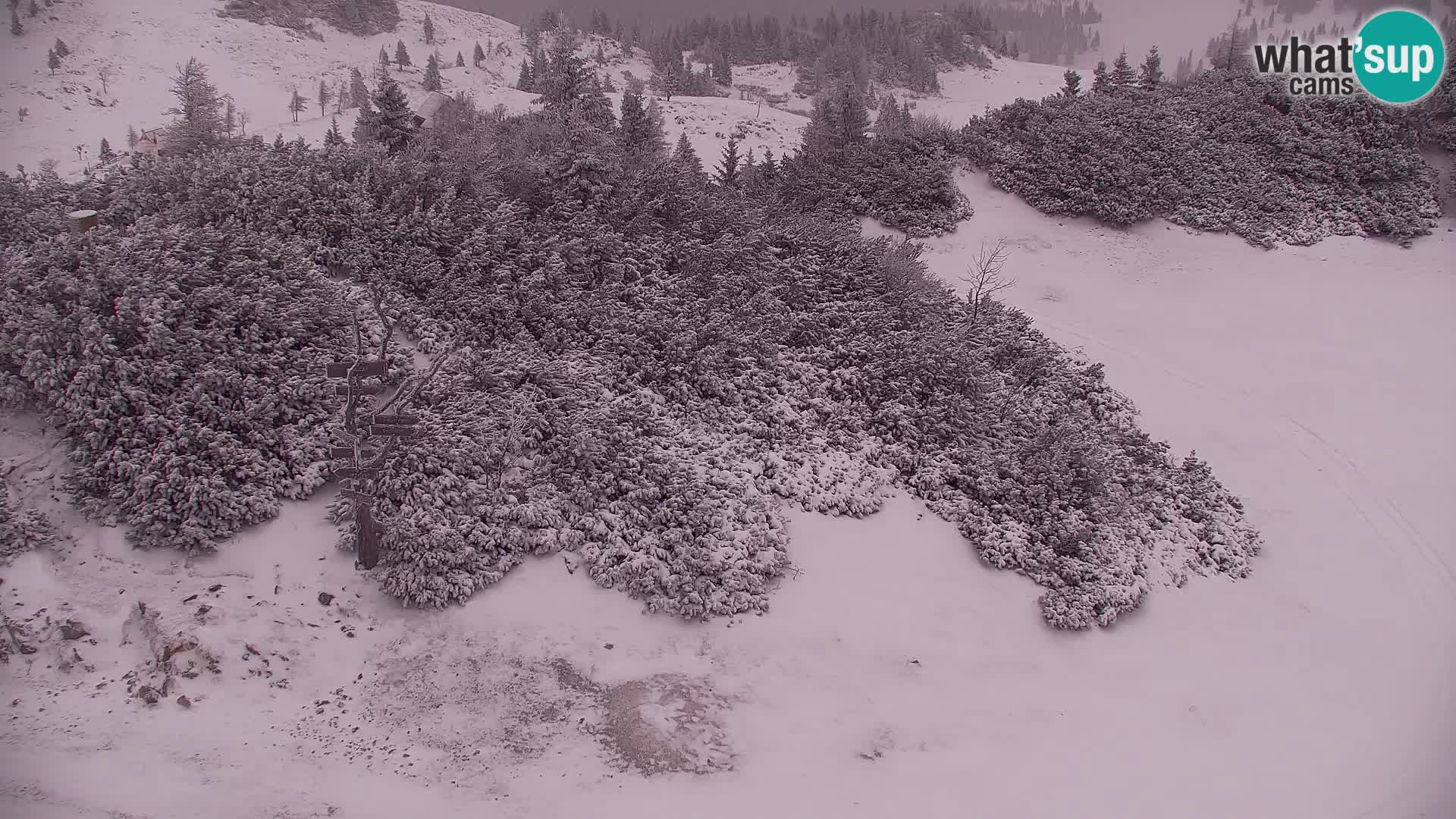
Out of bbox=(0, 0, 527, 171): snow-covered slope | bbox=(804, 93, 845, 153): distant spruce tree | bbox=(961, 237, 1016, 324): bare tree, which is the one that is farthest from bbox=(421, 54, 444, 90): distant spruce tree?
bbox=(961, 237, 1016, 324): bare tree

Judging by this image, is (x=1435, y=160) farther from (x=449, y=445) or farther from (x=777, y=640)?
(x=449, y=445)

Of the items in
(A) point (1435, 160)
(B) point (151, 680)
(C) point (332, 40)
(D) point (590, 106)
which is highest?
(C) point (332, 40)

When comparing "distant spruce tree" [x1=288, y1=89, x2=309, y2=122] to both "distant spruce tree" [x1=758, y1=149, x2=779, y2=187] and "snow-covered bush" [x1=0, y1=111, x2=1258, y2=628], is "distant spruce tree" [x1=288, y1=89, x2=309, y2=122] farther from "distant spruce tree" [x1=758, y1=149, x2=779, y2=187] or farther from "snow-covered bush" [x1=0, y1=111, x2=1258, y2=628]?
"distant spruce tree" [x1=758, y1=149, x2=779, y2=187]

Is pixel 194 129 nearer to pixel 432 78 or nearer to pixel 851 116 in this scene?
pixel 851 116

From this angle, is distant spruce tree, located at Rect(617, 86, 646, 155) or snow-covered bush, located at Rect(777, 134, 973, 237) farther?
distant spruce tree, located at Rect(617, 86, 646, 155)

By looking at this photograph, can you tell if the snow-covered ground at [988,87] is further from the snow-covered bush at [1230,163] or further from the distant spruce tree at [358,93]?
the distant spruce tree at [358,93]

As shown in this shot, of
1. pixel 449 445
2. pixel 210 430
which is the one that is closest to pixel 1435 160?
pixel 449 445

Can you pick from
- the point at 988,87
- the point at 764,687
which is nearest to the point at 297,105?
the point at 764,687
